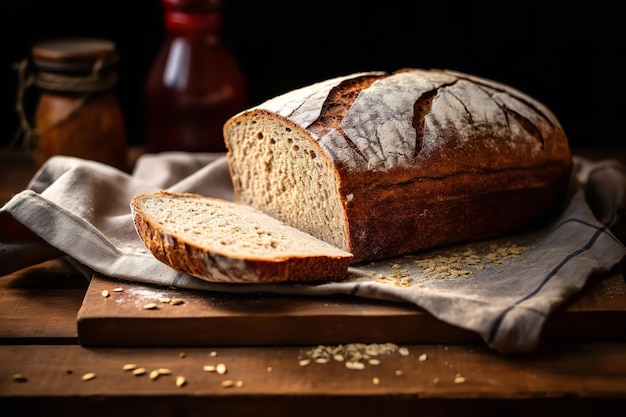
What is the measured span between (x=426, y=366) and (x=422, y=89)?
3.52ft

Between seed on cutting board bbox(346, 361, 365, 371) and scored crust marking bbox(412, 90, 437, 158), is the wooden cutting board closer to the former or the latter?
seed on cutting board bbox(346, 361, 365, 371)

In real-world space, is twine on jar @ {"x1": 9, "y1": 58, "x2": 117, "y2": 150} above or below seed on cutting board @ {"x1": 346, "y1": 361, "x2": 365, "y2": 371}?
above

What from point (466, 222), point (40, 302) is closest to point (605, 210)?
point (466, 222)

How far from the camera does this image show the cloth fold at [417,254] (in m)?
2.09

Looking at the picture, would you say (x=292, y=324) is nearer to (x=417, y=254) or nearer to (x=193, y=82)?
(x=417, y=254)

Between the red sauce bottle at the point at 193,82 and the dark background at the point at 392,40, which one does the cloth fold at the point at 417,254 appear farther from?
the dark background at the point at 392,40

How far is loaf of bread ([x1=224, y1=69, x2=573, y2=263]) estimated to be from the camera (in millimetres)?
2451

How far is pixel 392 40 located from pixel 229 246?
1.89 metres

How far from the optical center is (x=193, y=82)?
3.36 meters

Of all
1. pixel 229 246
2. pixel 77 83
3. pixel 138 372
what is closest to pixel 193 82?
pixel 77 83

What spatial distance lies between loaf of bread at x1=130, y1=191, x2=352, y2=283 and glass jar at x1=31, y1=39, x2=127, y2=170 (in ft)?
2.72

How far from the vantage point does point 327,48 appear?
378 centimetres

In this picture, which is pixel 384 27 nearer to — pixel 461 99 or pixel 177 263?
pixel 461 99

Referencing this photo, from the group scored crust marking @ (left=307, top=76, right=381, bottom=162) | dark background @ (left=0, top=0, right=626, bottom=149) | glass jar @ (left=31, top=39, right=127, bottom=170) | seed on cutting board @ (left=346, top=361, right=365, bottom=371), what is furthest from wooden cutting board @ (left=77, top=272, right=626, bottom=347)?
dark background @ (left=0, top=0, right=626, bottom=149)
